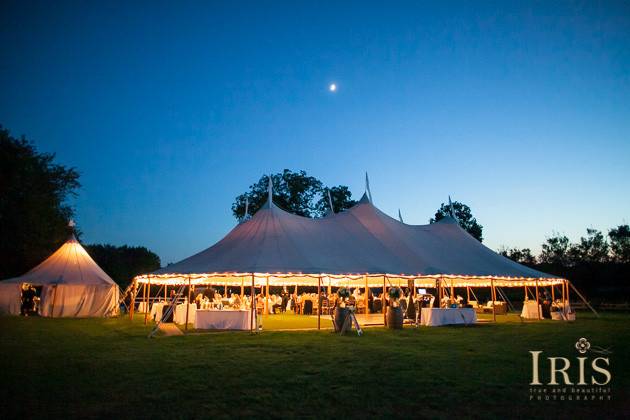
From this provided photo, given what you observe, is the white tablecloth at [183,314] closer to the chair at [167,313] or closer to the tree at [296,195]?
the chair at [167,313]

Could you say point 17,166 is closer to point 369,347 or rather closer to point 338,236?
point 338,236

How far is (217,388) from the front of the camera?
554 centimetres

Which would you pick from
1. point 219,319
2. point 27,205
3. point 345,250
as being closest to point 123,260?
point 27,205

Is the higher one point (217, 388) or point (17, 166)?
point (17, 166)

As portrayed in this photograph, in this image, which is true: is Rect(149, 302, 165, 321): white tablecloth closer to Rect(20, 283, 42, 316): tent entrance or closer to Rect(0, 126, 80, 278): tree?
Rect(20, 283, 42, 316): tent entrance

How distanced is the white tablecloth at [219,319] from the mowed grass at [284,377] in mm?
2106

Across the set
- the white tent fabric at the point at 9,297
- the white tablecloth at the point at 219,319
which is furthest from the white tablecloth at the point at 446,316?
the white tent fabric at the point at 9,297

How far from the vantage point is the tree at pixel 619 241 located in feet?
120

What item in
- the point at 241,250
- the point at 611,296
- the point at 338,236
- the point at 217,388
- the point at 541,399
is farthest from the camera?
the point at 611,296

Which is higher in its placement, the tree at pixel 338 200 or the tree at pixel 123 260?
the tree at pixel 338 200

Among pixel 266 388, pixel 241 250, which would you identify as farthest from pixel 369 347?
pixel 241 250

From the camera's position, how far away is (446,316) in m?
15.1

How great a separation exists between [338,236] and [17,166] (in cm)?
2003

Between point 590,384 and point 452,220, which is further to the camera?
point 452,220
